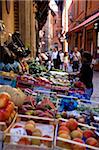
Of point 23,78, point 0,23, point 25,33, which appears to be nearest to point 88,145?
point 23,78

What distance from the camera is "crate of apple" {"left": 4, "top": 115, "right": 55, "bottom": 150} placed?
7.67 ft

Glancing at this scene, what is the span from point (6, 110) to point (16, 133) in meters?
0.29

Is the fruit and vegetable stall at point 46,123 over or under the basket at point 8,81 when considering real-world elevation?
under

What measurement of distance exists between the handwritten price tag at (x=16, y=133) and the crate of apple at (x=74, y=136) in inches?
9.3

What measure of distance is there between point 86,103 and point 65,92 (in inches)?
54.6

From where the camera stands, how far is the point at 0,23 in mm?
6324

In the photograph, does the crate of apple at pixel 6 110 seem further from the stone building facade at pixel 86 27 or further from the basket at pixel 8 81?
the stone building facade at pixel 86 27

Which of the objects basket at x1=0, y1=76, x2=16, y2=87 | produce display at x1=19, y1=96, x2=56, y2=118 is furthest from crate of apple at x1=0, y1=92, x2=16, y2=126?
basket at x1=0, y1=76, x2=16, y2=87

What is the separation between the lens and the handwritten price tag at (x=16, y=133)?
91.9 inches

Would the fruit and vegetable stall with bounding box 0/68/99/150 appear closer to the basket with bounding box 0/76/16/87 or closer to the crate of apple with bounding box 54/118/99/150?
the crate of apple with bounding box 54/118/99/150

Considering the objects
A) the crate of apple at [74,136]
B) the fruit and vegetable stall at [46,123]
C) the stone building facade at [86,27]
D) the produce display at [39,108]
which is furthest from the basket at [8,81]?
the stone building facade at [86,27]

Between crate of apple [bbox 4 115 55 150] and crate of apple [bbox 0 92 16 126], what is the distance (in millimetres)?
63

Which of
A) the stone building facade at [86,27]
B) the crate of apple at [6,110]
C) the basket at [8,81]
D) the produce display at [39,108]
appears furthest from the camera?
the stone building facade at [86,27]

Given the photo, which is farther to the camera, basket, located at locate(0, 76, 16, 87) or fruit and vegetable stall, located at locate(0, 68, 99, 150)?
basket, located at locate(0, 76, 16, 87)
